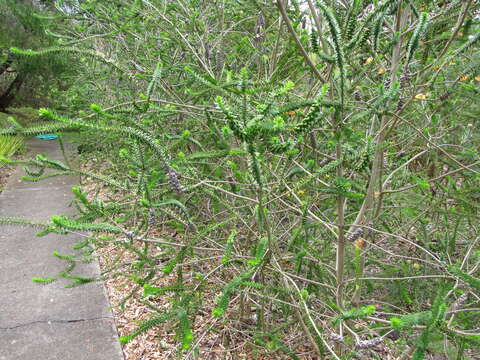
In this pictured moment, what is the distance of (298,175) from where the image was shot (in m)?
2.77

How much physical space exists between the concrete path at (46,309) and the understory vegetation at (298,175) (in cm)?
68

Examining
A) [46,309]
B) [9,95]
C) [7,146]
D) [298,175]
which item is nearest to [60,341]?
[46,309]

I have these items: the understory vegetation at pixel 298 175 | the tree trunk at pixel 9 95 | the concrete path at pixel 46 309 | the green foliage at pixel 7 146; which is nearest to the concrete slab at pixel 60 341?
the concrete path at pixel 46 309

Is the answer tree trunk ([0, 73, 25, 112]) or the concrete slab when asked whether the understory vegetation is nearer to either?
the concrete slab

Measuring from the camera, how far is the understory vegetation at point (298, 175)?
4.97ft

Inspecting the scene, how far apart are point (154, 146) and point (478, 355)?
2962mm

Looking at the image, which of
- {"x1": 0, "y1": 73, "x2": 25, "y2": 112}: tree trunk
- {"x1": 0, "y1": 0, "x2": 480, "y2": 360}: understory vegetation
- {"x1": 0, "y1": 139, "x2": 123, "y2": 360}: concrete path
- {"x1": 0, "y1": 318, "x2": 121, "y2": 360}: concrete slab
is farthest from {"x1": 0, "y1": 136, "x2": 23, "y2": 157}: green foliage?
{"x1": 0, "y1": 73, "x2": 25, "y2": 112}: tree trunk

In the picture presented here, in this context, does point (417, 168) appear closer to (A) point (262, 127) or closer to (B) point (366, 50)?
(B) point (366, 50)

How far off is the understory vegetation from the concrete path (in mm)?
683

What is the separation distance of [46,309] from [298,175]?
3044mm

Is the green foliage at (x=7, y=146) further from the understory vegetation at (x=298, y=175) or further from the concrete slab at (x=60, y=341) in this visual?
the concrete slab at (x=60, y=341)

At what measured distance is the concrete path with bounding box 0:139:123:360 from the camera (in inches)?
129

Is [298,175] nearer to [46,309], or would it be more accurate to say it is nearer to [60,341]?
[60,341]

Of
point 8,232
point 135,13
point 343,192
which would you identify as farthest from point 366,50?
point 8,232
